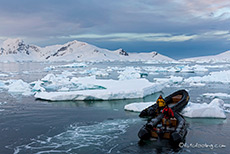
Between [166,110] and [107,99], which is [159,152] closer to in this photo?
[166,110]

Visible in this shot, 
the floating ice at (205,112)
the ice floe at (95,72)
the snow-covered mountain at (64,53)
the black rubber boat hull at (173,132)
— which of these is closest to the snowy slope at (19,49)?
the snow-covered mountain at (64,53)

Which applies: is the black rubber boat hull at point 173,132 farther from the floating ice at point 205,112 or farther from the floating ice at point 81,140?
the floating ice at point 205,112

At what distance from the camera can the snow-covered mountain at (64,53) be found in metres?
127

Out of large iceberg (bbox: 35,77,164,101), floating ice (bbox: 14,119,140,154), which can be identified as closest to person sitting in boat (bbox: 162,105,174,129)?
floating ice (bbox: 14,119,140,154)

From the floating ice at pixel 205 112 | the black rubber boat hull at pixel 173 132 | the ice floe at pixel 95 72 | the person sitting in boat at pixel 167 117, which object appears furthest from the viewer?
the ice floe at pixel 95 72

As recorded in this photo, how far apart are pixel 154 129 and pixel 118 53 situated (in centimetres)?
13762

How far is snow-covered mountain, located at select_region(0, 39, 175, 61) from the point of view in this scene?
12669 cm

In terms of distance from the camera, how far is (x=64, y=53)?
471 feet

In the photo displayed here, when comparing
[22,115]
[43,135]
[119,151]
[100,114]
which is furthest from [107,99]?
[119,151]

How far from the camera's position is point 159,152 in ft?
27.0

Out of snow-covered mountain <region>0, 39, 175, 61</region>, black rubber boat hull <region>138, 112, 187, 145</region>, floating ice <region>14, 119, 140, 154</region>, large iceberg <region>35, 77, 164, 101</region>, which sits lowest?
floating ice <region>14, 119, 140, 154</region>

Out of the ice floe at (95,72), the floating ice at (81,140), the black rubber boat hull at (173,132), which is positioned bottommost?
the floating ice at (81,140)

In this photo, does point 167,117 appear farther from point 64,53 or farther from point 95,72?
point 64,53

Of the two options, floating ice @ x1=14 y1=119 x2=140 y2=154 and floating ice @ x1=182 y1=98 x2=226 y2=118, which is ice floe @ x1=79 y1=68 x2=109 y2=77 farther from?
floating ice @ x1=14 y1=119 x2=140 y2=154
